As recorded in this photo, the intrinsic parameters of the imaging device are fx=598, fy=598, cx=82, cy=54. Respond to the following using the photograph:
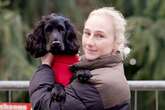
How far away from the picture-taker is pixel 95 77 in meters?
2.94

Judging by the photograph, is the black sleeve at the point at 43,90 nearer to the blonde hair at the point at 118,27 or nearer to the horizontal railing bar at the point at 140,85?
the blonde hair at the point at 118,27

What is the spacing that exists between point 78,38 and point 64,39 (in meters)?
0.11

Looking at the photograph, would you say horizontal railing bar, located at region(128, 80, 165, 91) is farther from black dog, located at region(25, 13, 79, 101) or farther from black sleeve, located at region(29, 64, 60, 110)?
black sleeve, located at region(29, 64, 60, 110)

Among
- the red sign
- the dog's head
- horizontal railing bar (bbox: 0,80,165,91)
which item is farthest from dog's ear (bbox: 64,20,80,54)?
the red sign

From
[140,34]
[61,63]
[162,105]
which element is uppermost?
[61,63]

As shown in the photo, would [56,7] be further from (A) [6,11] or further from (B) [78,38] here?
(B) [78,38]

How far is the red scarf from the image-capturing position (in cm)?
304

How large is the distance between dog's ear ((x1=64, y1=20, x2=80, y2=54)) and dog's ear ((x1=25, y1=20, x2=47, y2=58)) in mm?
121

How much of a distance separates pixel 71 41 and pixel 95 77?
31 centimetres

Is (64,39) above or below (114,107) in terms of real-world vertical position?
above

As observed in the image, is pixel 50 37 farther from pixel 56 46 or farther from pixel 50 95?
pixel 50 95

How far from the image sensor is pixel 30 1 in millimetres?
8742

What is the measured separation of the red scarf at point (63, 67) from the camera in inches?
120

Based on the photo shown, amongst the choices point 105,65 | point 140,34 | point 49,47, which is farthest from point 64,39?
point 140,34
